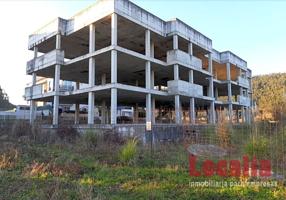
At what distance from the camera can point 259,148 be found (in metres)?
7.61

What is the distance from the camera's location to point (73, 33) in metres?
24.0

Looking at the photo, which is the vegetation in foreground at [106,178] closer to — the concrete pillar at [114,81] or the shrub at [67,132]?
the shrub at [67,132]

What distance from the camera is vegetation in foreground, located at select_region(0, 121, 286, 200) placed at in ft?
19.0

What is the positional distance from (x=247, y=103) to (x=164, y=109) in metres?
12.7

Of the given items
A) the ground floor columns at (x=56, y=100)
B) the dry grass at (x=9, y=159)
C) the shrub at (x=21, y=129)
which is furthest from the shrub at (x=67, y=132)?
the dry grass at (x=9, y=159)

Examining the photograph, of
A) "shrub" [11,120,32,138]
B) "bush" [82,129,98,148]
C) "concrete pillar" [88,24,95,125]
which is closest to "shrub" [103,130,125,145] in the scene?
"bush" [82,129,98,148]

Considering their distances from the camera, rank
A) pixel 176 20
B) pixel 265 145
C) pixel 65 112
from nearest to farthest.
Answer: pixel 265 145
pixel 176 20
pixel 65 112

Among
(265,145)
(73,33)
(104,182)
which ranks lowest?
(104,182)

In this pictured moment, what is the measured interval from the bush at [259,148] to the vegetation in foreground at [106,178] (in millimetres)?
1536

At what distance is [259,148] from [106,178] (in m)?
4.38

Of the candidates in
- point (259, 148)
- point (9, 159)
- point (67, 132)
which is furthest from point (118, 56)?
point (259, 148)

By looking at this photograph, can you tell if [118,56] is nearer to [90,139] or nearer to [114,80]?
[114,80]

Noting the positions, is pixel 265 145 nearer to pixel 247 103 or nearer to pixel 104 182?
pixel 104 182

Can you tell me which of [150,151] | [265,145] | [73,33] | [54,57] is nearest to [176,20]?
[73,33]
